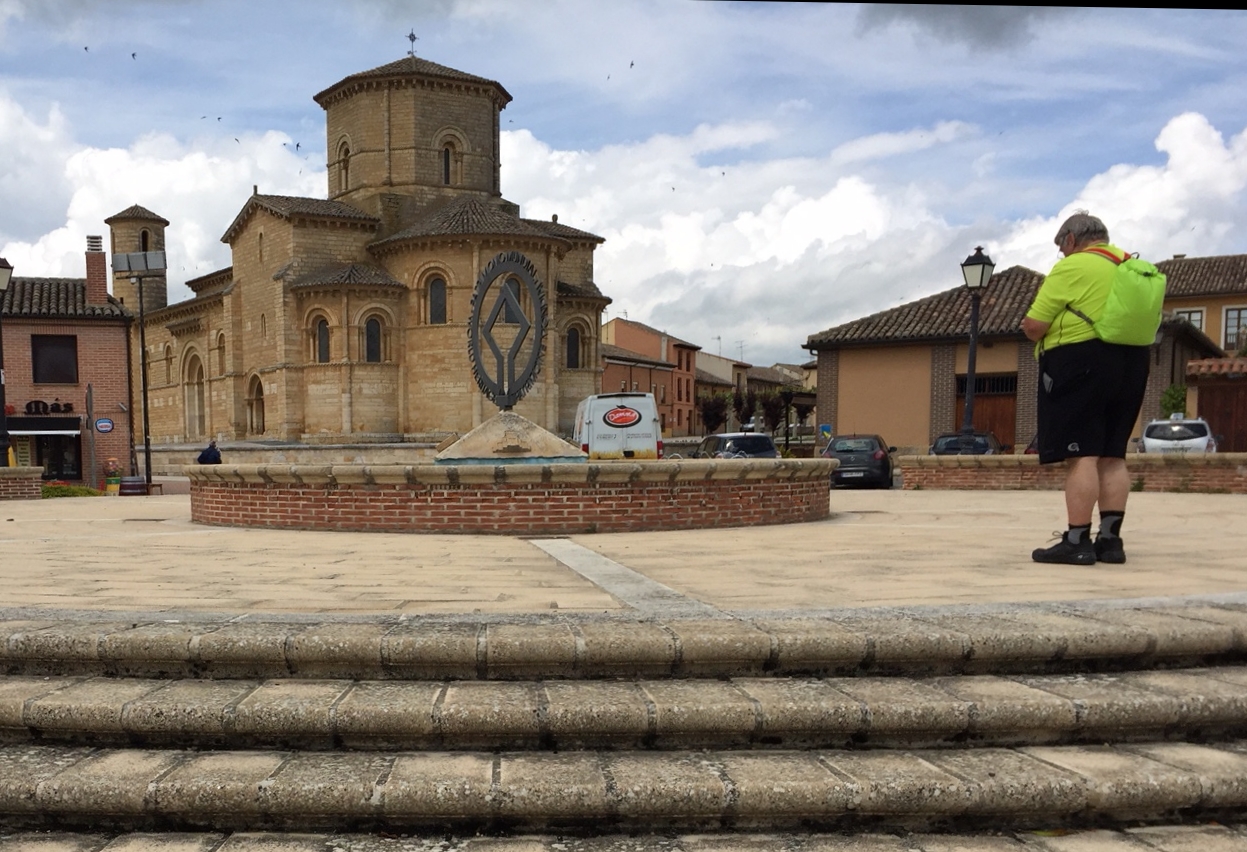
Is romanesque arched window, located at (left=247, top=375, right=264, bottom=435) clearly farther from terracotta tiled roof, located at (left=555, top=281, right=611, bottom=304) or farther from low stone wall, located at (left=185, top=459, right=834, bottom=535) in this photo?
low stone wall, located at (left=185, top=459, right=834, bottom=535)

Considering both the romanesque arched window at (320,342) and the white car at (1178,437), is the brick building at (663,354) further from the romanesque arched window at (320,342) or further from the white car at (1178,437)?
the white car at (1178,437)

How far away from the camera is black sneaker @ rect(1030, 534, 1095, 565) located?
15.8 ft

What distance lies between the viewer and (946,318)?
28078mm

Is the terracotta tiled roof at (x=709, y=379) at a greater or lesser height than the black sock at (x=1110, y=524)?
greater

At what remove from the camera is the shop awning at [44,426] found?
32.9 meters

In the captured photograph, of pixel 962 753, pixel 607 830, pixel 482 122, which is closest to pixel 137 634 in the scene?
pixel 607 830

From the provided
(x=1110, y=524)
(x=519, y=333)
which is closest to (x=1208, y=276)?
(x=519, y=333)

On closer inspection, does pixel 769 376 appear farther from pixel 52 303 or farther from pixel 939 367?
pixel 52 303

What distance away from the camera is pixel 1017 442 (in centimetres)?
2642

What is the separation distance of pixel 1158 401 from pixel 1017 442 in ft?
16.7

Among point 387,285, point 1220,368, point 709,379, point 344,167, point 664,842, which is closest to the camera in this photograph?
point 664,842

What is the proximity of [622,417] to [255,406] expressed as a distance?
2938 cm

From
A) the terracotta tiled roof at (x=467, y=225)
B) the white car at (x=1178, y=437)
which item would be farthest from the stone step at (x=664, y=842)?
the terracotta tiled roof at (x=467, y=225)

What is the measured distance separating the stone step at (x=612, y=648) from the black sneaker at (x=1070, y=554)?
5.54 ft
